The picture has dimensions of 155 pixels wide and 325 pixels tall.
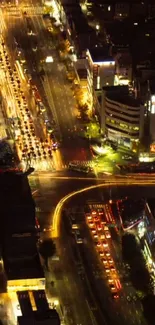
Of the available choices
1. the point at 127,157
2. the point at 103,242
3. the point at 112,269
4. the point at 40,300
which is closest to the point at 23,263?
the point at 40,300

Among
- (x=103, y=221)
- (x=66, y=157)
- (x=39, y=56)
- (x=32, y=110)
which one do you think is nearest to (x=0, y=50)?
(x=39, y=56)

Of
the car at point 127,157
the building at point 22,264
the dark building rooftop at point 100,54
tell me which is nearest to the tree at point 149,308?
the building at point 22,264

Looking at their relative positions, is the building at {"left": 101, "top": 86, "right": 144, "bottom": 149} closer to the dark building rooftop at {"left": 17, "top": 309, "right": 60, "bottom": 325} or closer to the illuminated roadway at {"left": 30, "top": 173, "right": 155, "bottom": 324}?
the illuminated roadway at {"left": 30, "top": 173, "right": 155, "bottom": 324}

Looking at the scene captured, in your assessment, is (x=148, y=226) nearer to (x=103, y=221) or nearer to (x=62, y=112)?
(x=103, y=221)

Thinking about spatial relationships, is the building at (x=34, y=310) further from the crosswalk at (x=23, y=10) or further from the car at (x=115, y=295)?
the crosswalk at (x=23, y=10)

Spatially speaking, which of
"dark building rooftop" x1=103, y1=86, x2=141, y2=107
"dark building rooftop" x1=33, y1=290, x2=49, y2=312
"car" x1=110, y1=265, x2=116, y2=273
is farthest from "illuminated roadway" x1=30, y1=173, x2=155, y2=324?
"dark building rooftop" x1=33, y1=290, x2=49, y2=312

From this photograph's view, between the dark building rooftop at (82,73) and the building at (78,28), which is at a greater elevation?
the building at (78,28)

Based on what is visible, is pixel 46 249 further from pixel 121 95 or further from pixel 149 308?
pixel 121 95
